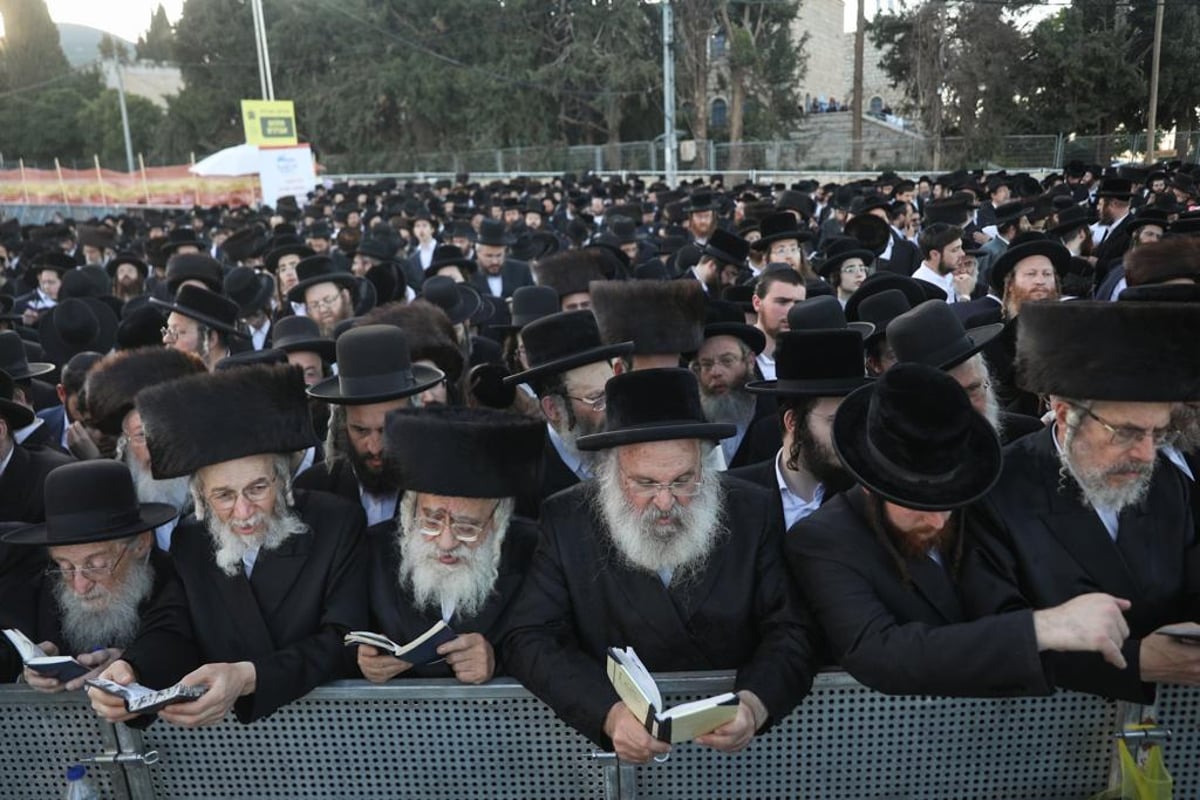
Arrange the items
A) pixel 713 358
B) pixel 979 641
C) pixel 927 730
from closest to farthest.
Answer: pixel 979 641 → pixel 927 730 → pixel 713 358

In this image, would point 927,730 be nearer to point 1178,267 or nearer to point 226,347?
point 1178,267

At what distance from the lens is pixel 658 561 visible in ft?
9.10

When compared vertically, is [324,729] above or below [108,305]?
below

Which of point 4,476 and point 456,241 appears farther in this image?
point 456,241

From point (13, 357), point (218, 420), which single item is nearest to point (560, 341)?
point (218, 420)

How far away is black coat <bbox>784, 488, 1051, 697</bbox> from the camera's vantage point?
224 cm

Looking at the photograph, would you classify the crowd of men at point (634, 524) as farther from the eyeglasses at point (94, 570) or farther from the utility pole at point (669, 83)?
the utility pole at point (669, 83)

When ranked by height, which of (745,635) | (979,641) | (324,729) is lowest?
(324,729)

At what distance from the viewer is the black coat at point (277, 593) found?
2.95 metres

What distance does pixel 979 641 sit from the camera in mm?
2254

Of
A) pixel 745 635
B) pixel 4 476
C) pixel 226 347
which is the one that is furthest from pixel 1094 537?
pixel 226 347

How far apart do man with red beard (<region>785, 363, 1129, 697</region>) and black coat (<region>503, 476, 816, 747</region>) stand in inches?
6.1

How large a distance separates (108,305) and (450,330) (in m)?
4.23

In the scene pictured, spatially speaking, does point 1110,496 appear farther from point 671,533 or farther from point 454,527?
point 454,527
